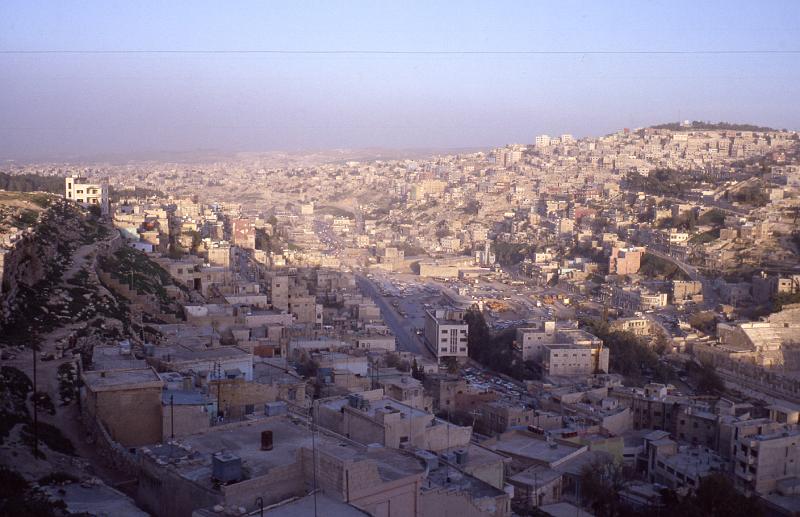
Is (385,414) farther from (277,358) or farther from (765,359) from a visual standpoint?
(765,359)

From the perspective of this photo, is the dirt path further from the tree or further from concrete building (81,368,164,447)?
the tree

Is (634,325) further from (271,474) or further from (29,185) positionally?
(29,185)

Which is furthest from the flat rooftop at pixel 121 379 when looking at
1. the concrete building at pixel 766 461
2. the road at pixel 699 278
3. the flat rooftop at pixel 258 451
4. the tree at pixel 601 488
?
the road at pixel 699 278

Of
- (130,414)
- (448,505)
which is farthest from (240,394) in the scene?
(448,505)

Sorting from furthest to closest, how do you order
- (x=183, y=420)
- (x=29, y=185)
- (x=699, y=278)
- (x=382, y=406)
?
(x=29, y=185) < (x=699, y=278) < (x=382, y=406) < (x=183, y=420)

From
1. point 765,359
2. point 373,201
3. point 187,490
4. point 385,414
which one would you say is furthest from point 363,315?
point 373,201

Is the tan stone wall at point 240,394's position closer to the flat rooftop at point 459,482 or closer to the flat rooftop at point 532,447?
the flat rooftop at point 459,482
